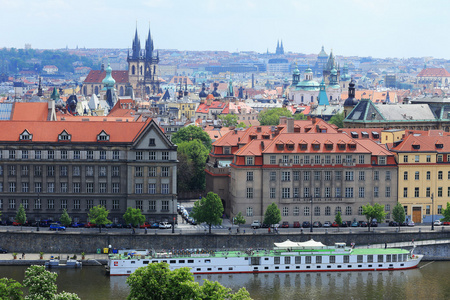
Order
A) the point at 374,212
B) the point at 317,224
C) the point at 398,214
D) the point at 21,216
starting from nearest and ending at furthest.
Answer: the point at 21,216 < the point at 374,212 < the point at 398,214 < the point at 317,224

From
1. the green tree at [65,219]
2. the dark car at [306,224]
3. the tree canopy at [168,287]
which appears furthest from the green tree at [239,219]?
the tree canopy at [168,287]

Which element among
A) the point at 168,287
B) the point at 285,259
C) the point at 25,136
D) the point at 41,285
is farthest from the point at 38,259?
the point at 168,287

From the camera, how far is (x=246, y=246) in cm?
11569

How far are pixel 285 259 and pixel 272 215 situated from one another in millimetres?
9262

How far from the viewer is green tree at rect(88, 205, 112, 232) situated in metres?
117

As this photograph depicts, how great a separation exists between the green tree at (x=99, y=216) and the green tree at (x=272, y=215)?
17.1 meters

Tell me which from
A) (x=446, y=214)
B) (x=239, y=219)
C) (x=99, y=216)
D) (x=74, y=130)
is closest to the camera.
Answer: (x=99, y=216)

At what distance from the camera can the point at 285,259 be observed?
111562mm

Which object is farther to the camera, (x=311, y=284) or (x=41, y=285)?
(x=311, y=284)

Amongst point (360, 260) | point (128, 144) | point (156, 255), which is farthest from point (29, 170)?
point (360, 260)

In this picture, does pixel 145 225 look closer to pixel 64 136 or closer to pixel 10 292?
pixel 64 136

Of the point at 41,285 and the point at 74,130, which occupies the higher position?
the point at 74,130

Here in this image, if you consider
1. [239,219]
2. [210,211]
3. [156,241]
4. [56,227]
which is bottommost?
[156,241]

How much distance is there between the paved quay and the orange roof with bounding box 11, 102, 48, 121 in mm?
32396
